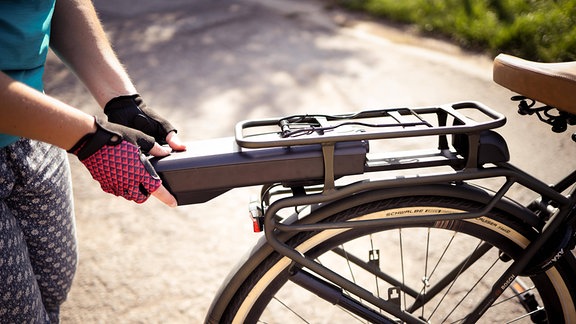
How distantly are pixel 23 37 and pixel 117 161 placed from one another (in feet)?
1.31

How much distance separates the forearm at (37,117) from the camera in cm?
107

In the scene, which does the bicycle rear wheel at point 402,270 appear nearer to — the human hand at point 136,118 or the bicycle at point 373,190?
the bicycle at point 373,190

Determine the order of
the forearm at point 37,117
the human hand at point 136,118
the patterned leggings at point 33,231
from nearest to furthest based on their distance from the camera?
the forearm at point 37,117, the patterned leggings at point 33,231, the human hand at point 136,118

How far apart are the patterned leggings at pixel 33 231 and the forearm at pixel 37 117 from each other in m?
0.27

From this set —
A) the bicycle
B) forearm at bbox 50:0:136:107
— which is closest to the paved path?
the bicycle

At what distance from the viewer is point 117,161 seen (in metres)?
1.19

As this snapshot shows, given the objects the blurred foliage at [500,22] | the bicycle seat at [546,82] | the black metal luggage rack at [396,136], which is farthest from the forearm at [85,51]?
the blurred foliage at [500,22]

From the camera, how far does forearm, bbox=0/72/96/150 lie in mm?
1068

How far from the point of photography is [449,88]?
4055 mm

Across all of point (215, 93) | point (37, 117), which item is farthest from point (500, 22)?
point (37, 117)

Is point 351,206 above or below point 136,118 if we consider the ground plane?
above

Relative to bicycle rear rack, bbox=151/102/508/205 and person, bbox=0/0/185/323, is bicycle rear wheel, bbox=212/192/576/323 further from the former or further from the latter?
person, bbox=0/0/185/323

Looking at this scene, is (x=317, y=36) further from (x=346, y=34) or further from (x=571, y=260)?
(x=571, y=260)

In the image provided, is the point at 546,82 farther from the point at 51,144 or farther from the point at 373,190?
the point at 51,144
